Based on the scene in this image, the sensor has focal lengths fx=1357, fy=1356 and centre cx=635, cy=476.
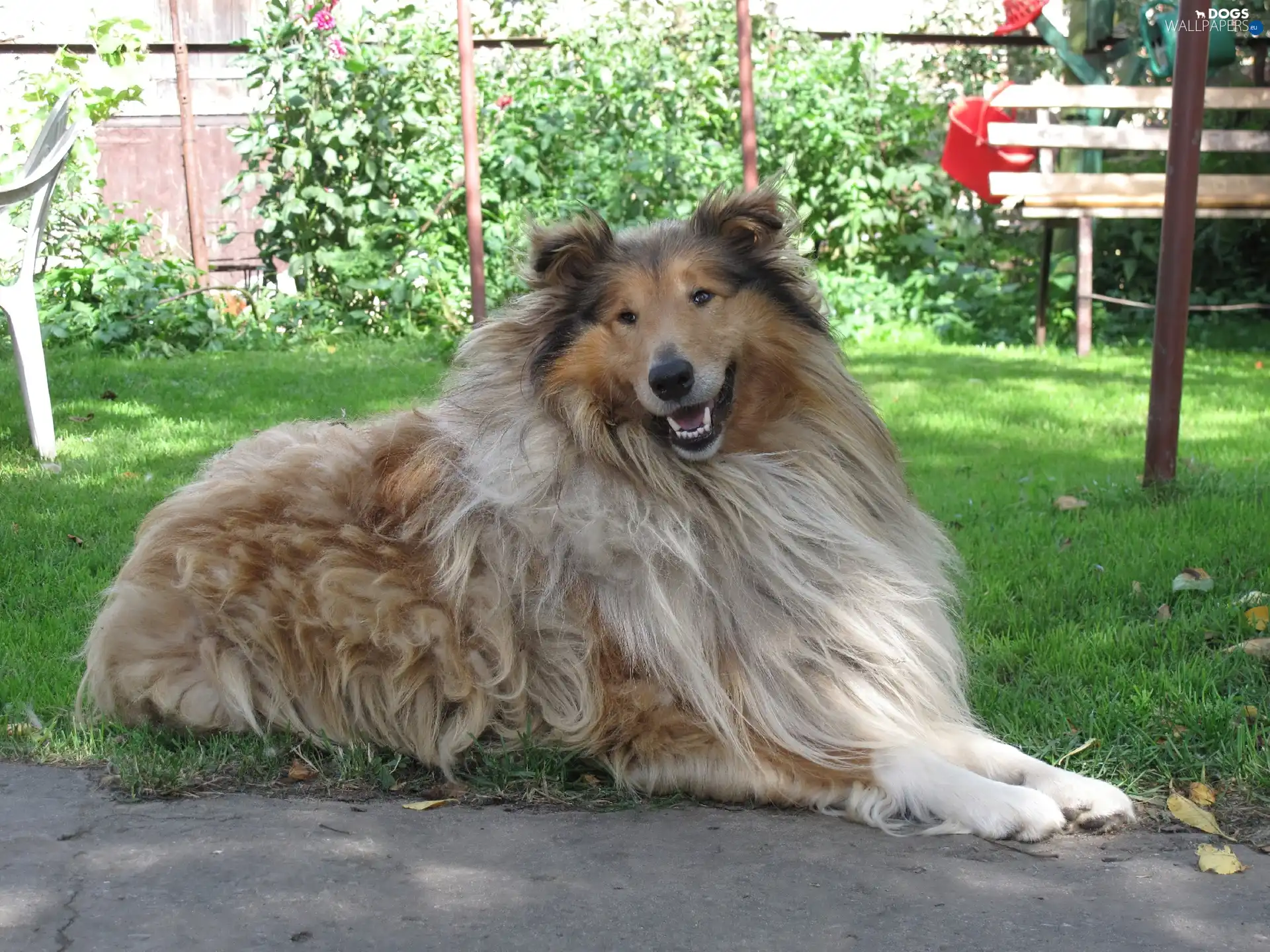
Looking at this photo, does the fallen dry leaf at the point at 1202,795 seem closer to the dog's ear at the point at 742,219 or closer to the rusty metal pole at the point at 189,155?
the dog's ear at the point at 742,219

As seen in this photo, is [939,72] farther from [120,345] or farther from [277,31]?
[120,345]

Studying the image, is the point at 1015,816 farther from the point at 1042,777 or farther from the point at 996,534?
the point at 996,534

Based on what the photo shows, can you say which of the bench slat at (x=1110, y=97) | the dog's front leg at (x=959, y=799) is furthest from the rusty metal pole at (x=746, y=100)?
the dog's front leg at (x=959, y=799)

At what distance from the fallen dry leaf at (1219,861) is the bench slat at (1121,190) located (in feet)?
24.6

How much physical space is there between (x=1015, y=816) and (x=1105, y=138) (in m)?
8.17

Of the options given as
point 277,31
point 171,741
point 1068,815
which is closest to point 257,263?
point 277,31

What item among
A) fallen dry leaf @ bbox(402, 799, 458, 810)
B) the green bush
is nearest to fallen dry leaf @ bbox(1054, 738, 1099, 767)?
fallen dry leaf @ bbox(402, 799, 458, 810)

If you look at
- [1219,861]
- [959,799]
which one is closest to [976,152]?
[959,799]

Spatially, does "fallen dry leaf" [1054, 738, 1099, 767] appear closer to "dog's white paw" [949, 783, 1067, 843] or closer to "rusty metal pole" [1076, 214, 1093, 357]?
"dog's white paw" [949, 783, 1067, 843]

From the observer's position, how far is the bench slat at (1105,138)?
9789 millimetres

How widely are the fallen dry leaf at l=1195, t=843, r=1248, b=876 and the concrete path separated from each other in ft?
0.09

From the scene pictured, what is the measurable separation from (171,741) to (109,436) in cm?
400

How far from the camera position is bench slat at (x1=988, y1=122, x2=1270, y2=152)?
9789mm

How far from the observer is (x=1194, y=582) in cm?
435
